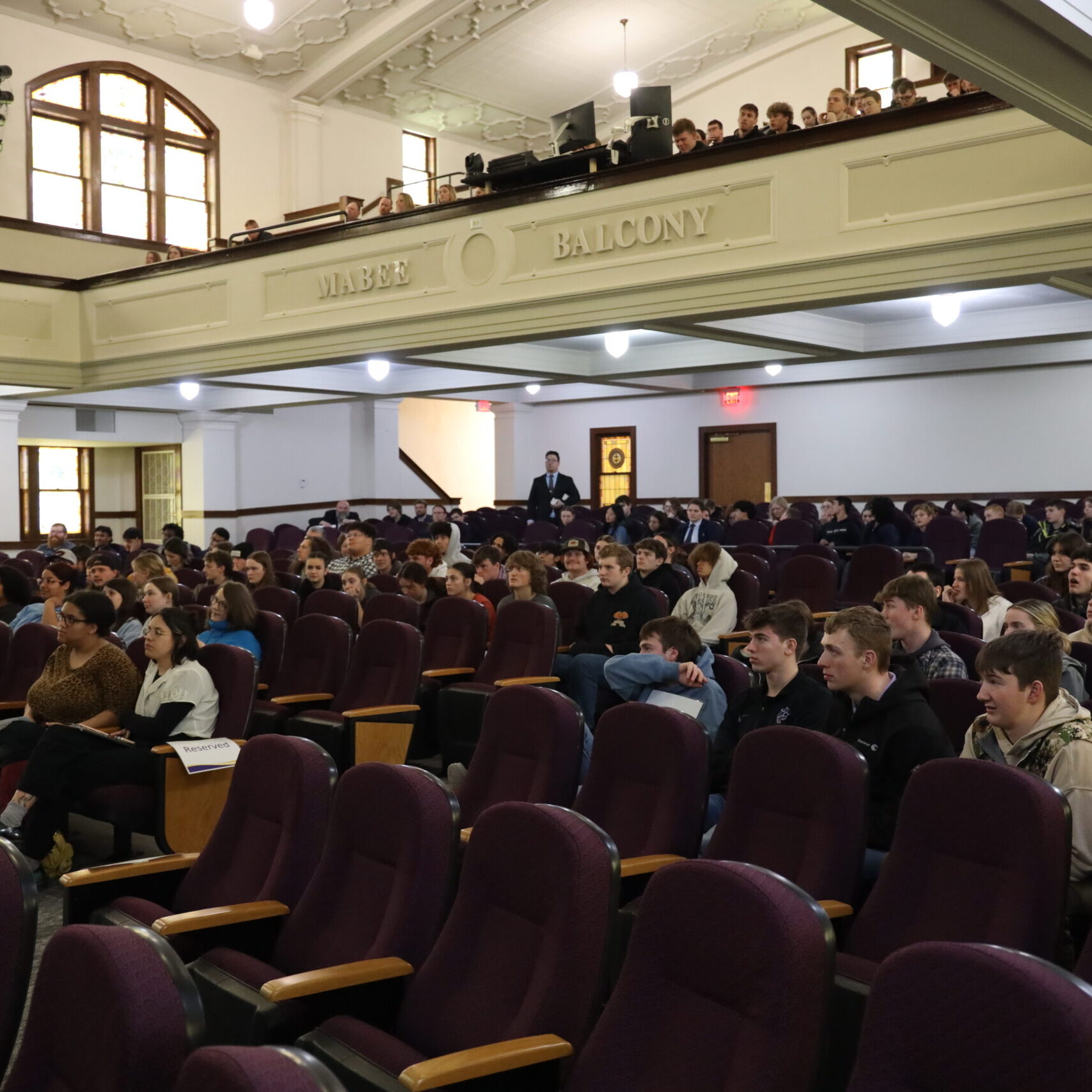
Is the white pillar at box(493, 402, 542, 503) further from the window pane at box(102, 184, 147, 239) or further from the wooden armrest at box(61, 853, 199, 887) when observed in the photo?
the wooden armrest at box(61, 853, 199, 887)

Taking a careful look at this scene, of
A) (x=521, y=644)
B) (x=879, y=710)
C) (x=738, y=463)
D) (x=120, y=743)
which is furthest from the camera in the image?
(x=738, y=463)

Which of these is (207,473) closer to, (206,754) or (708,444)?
(708,444)

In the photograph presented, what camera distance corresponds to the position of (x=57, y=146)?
13.9 m

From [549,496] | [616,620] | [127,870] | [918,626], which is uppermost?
[549,496]

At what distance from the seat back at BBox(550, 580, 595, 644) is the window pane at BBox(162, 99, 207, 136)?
10.9 metres

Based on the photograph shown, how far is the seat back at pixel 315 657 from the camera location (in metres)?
5.45

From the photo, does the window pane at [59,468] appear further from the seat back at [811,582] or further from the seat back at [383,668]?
the seat back at [383,668]

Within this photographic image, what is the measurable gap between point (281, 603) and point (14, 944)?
4736 mm

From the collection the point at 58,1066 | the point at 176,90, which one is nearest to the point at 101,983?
the point at 58,1066

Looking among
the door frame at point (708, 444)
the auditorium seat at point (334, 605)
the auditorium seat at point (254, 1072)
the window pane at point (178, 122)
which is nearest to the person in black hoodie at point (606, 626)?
the auditorium seat at point (334, 605)

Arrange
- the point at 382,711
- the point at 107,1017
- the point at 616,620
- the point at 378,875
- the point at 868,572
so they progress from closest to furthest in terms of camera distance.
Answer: the point at 107,1017
the point at 378,875
the point at 382,711
the point at 616,620
the point at 868,572

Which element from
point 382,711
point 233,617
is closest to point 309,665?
point 233,617

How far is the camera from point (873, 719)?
307 cm

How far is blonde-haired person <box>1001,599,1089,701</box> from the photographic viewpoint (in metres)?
3.50
